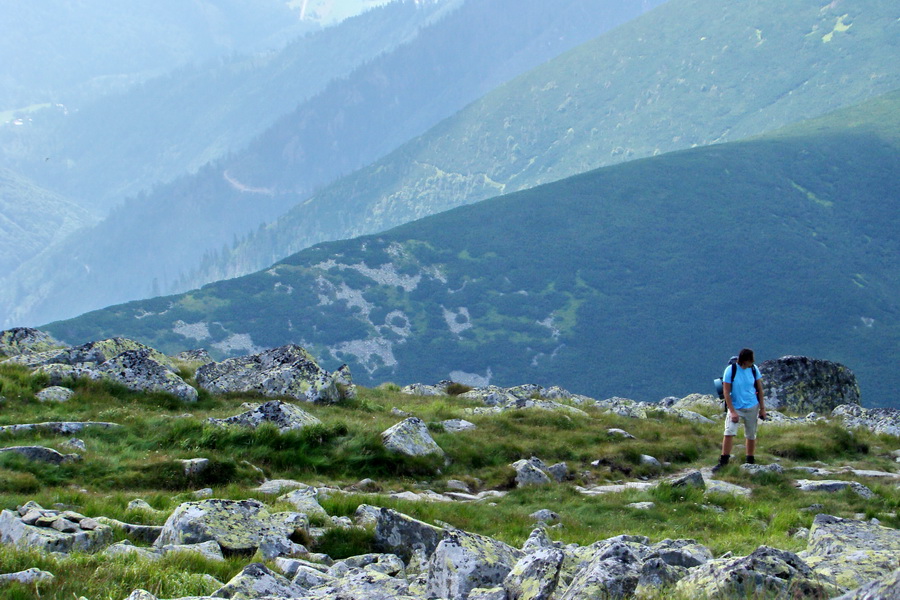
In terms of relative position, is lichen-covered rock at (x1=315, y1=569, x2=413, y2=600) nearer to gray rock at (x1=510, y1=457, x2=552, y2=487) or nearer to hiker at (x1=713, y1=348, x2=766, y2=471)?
gray rock at (x1=510, y1=457, x2=552, y2=487)

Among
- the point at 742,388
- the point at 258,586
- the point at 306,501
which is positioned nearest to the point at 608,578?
the point at 258,586

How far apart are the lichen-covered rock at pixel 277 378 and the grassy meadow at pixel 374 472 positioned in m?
0.86

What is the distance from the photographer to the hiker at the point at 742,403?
22250 millimetres

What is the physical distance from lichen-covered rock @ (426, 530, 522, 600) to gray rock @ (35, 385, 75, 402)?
1507 centimetres

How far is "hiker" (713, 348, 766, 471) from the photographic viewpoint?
22250 mm

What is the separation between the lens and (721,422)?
108 ft

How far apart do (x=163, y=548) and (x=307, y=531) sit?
2407 millimetres

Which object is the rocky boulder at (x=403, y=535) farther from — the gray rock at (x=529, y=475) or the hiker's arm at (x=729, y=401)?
the hiker's arm at (x=729, y=401)

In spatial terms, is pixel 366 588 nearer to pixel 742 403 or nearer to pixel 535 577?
pixel 535 577

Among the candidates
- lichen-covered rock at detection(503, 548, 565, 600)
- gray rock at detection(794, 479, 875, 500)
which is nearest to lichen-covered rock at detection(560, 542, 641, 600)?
lichen-covered rock at detection(503, 548, 565, 600)

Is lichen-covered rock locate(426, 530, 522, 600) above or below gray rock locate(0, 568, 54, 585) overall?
below

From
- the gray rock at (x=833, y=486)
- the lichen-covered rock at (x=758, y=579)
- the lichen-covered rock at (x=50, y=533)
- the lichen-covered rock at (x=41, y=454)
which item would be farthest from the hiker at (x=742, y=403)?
the lichen-covered rock at (x=50, y=533)

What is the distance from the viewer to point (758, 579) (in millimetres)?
8516

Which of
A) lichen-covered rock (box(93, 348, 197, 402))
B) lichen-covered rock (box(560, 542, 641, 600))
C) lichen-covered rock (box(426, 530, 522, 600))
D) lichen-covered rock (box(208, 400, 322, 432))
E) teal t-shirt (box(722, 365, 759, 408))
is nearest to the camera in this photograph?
lichen-covered rock (box(560, 542, 641, 600))
